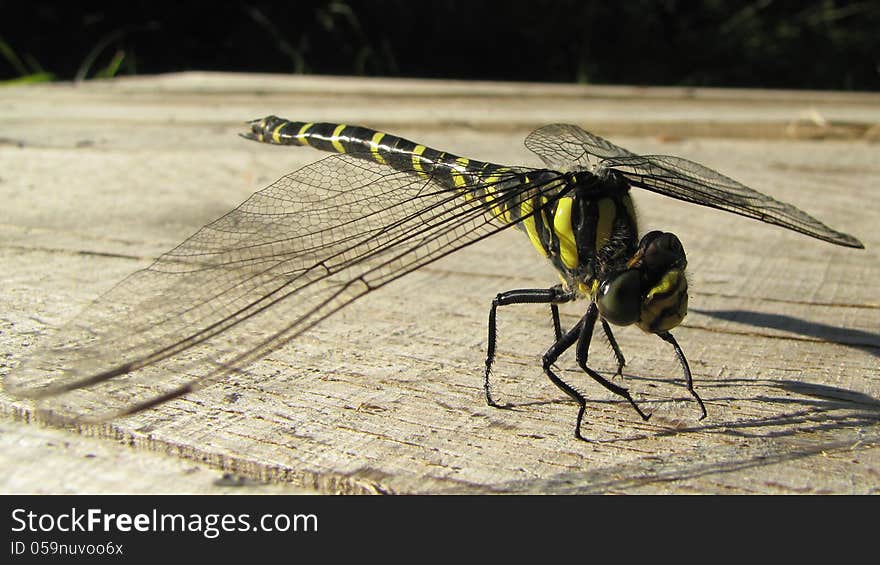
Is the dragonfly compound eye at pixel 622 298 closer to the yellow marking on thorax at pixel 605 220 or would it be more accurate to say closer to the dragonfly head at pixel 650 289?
the dragonfly head at pixel 650 289

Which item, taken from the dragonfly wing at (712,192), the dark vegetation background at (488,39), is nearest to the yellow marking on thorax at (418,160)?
the dragonfly wing at (712,192)

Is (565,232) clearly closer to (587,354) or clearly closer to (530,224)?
(530,224)

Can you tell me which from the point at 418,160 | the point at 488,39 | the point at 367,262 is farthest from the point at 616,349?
the point at 488,39

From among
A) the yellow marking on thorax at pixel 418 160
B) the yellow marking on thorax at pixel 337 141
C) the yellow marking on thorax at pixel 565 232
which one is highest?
the yellow marking on thorax at pixel 337 141

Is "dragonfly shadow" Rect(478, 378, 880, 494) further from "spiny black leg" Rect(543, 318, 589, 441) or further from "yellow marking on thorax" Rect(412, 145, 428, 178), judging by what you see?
"yellow marking on thorax" Rect(412, 145, 428, 178)
